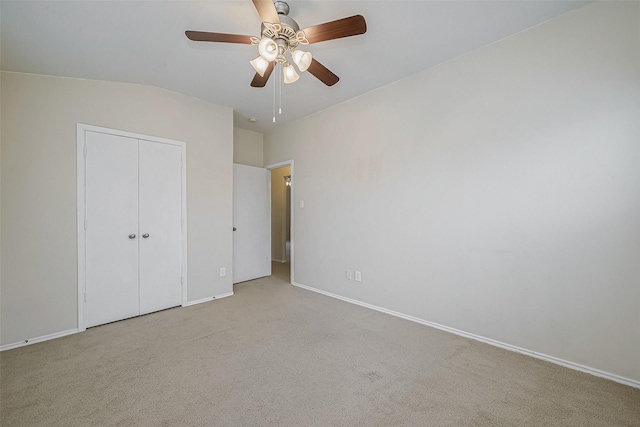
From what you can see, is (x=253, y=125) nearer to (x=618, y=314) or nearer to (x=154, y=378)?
(x=154, y=378)

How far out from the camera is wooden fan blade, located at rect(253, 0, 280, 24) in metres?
1.46

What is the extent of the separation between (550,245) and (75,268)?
14.0 ft

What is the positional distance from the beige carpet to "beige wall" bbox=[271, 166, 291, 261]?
3636mm

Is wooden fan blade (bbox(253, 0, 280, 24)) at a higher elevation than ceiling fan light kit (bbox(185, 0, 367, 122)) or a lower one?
higher

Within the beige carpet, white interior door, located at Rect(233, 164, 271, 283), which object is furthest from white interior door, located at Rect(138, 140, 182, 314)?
white interior door, located at Rect(233, 164, 271, 283)

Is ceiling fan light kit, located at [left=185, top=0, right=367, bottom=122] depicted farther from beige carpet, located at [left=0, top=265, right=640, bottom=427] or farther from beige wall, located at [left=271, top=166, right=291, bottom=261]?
beige wall, located at [left=271, top=166, right=291, bottom=261]

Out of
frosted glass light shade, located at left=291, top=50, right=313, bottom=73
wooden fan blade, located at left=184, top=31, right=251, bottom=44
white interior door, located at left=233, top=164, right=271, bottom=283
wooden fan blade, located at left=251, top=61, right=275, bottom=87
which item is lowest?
white interior door, located at left=233, top=164, right=271, bottom=283

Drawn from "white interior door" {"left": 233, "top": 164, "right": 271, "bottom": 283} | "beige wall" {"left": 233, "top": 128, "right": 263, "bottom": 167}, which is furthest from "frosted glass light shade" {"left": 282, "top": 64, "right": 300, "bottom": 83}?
"beige wall" {"left": 233, "top": 128, "right": 263, "bottom": 167}

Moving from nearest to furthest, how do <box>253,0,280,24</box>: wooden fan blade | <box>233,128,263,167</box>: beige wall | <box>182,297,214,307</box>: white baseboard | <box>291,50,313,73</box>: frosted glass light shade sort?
<box>253,0,280,24</box>: wooden fan blade → <box>291,50,313,73</box>: frosted glass light shade → <box>182,297,214,307</box>: white baseboard → <box>233,128,263,167</box>: beige wall

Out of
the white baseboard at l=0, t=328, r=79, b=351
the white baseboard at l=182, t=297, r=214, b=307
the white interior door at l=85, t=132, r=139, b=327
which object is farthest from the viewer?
the white baseboard at l=182, t=297, r=214, b=307

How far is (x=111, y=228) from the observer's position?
9.04ft

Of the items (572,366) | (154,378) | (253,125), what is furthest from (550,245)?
(253,125)

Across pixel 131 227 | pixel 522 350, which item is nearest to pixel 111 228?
pixel 131 227

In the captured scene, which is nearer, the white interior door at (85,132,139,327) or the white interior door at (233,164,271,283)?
the white interior door at (85,132,139,327)
